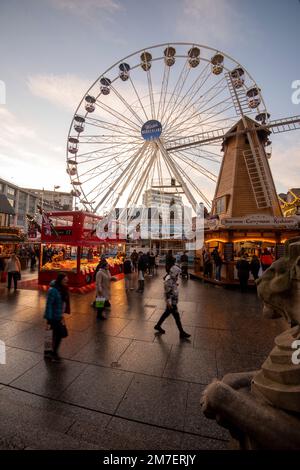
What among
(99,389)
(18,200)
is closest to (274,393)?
(99,389)

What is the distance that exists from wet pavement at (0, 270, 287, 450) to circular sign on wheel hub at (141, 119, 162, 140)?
15614mm

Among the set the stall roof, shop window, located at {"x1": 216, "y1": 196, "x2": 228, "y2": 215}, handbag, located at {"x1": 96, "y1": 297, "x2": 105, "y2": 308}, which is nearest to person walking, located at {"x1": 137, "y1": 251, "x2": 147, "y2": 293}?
handbag, located at {"x1": 96, "y1": 297, "x2": 105, "y2": 308}

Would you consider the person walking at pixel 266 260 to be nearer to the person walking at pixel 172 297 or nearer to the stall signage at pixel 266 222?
the stall signage at pixel 266 222

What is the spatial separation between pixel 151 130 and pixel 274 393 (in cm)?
1978

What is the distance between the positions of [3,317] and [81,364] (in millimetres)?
4177

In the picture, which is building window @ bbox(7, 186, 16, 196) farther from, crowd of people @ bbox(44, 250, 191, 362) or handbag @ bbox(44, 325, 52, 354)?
handbag @ bbox(44, 325, 52, 354)

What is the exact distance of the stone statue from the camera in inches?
59.2

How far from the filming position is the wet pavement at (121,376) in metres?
2.57

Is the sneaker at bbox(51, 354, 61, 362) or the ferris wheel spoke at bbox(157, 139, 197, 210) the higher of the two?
the ferris wheel spoke at bbox(157, 139, 197, 210)

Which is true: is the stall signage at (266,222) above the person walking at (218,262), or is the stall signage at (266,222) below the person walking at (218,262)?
above

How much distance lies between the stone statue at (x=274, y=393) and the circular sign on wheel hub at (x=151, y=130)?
18.5 m

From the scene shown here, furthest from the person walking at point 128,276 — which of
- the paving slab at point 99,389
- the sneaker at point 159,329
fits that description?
the paving slab at point 99,389

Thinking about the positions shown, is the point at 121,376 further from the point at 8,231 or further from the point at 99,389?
the point at 8,231

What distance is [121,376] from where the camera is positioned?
150 inches
